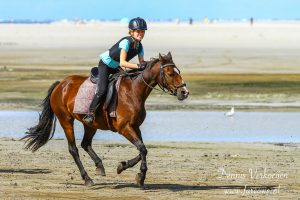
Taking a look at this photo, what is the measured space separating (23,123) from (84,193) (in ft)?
33.3

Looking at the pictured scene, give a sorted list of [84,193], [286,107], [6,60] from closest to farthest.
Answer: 1. [84,193]
2. [286,107]
3. [6,60]

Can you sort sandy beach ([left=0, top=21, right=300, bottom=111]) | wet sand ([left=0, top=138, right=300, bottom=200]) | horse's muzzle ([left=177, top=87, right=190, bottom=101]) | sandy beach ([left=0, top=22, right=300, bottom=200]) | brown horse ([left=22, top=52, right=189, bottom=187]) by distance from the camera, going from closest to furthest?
1. wet sand ([left=0, top=138, right=300, bottom=200])
2. sandy beach ([left=0, top=22, right=300, bottom=200])
3. horse's muzzle ([left=177, top=87, right=190, bottom=101])
4. brown horse ([left=22, top=52, right=189, bottom=187])
5. sandy beach ([left=0, top=21, right=300, bottom=111])

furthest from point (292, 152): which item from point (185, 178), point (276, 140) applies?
point (185, 178)

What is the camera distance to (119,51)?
1339 cm

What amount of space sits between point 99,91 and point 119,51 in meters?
0.60

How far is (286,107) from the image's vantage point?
26297 mm

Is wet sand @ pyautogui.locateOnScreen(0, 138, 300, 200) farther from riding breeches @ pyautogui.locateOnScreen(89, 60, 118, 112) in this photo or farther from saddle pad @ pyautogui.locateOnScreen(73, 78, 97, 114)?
riding breeches @ pyautogui.locateOnScreen(89, 60, 118, 112)

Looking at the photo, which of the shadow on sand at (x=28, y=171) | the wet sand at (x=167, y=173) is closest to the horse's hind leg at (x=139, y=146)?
the wet sand at (x=167, y=173)

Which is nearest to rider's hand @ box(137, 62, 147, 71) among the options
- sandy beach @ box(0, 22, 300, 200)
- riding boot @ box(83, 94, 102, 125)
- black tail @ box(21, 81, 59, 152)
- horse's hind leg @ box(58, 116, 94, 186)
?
riding boot @ box(83, 94, 102, 125)

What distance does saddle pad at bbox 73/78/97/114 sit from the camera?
1358cm

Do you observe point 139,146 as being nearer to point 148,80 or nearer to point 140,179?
point 140,179

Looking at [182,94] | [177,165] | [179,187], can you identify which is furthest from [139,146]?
[177,165]

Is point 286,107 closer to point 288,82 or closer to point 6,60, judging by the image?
point 288,82

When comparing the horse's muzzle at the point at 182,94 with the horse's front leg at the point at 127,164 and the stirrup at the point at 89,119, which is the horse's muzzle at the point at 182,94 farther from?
the stirrup at the point at 89,119
